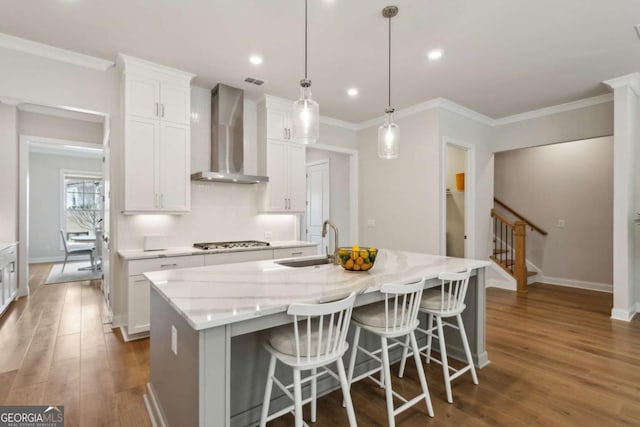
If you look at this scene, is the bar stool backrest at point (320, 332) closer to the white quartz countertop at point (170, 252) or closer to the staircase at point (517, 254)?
the white quartz countertop at point (170, 252)

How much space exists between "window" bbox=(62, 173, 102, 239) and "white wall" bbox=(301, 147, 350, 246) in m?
5.89

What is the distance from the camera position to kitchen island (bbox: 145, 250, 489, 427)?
1363 millimetres

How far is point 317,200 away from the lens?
6570mm

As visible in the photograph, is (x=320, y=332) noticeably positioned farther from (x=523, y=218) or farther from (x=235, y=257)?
(x=523, y=218)

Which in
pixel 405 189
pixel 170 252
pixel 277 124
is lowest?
pixel 170 252

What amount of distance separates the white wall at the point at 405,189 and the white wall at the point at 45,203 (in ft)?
23.7

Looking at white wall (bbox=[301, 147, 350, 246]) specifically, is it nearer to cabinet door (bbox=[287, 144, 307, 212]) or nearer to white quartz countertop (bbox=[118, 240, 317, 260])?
cabinet door (bbox=[287, 144, 307, 212])

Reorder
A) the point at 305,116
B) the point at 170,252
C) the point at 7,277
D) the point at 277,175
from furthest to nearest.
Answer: the point at 277,175 → the point at 7,277 → the point at 170,252 → the point at 305,116

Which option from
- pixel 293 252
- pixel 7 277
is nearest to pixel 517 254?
pixel 293 252

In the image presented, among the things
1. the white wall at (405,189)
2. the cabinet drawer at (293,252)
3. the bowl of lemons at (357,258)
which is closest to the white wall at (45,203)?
the cabinet drawer at (293,252)

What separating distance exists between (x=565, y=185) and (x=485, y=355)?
14.4 ft

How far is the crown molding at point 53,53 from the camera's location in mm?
2895

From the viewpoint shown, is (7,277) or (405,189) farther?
(405,189)

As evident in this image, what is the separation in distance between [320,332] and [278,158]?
3.21m
